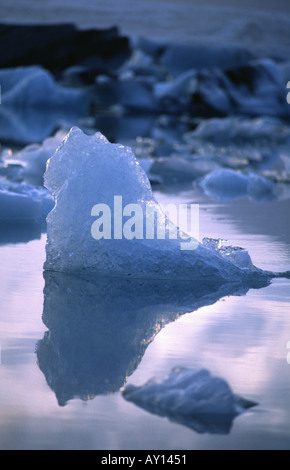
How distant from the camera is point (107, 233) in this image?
3371 millimetres

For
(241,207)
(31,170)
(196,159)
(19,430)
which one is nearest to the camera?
(19,430)

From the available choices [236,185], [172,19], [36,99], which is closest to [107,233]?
[236,185]

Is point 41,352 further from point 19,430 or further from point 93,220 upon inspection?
point 93,220

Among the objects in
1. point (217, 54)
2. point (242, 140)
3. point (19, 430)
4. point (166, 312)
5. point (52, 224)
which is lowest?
point (19, 430)

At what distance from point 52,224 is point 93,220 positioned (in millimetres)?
185

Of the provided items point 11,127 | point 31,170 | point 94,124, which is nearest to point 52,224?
point 31,170

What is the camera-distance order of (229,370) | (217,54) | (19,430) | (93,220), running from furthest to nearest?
(217,54) → (93,220) → (229,370) → (19,430)

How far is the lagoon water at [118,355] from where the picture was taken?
1.88 metres

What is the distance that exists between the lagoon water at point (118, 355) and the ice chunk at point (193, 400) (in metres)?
0.03

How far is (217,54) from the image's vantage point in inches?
974

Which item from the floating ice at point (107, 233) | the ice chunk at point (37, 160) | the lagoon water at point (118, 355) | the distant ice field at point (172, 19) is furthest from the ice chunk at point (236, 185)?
the distant ice field at point (172, 19)

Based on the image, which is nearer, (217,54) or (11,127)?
(11,127)

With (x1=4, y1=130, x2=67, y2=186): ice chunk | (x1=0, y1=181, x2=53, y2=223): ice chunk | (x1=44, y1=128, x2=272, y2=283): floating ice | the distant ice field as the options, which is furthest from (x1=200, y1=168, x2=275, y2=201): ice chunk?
the distant ice field

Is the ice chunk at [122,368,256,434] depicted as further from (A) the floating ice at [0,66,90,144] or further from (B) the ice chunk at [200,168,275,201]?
(A) the floating ice at [0,66,90,144]
